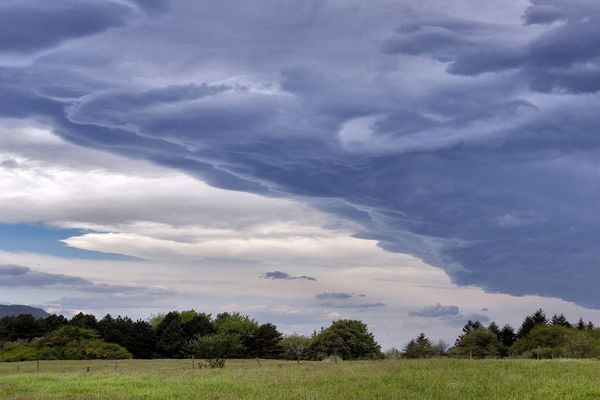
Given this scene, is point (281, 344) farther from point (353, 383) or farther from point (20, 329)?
point (353, 383)

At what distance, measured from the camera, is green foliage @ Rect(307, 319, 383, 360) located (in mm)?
103250

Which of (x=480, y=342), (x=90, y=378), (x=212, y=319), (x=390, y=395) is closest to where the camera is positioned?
(x=390, y=395)

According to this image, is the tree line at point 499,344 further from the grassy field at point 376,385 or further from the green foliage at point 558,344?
the grassy field at point 376,385

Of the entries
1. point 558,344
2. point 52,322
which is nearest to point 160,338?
point 52,322

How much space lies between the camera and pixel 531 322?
413 ft

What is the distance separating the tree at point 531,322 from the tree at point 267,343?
164 feet

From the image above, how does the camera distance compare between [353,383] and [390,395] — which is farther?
[353,383]

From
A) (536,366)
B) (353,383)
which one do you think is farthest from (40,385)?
(536,366)

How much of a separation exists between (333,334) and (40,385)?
7074cm

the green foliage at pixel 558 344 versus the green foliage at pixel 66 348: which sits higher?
the green foliage at pixel 558 344

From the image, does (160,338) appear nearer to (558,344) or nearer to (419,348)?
(419,348)

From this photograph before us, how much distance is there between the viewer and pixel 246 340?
11944 cm

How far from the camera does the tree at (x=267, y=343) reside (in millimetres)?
114938

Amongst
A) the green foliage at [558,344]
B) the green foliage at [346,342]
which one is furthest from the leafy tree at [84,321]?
the green foliage at [558,344]
